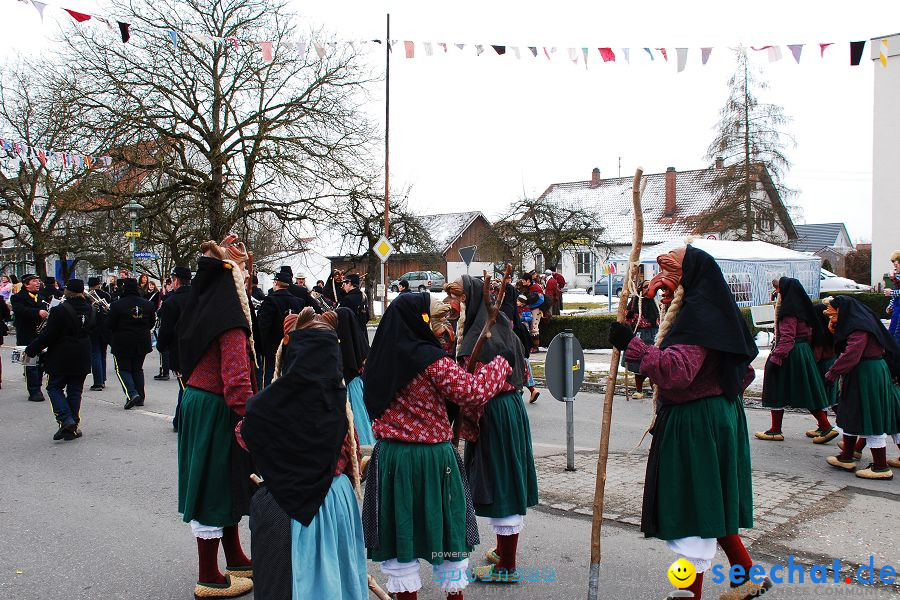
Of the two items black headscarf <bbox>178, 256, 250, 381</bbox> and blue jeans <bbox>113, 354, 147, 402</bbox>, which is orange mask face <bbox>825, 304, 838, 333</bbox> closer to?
black headscarf <bbox>178, 256, 250, 381</bbox>

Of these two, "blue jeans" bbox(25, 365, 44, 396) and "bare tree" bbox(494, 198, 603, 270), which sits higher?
"bare tree" bbox(494, 198, 603, 270)

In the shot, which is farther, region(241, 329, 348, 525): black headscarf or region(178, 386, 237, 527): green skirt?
region(178, 386, 237, 527): green skirt

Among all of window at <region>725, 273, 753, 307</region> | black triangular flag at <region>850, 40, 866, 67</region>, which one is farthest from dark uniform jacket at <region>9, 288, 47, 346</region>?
window at <region>725, 273, 753, 307</region>

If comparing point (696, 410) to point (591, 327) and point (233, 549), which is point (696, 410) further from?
point (591, 327)

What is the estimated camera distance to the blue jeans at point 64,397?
8.84 meters

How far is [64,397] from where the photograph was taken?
29.5 ft

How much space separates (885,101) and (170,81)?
27857mm

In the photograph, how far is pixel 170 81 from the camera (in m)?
21.5

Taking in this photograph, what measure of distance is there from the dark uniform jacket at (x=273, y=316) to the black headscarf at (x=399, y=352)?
4.39 meters

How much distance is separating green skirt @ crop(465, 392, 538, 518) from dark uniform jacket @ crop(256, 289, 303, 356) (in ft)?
12.7

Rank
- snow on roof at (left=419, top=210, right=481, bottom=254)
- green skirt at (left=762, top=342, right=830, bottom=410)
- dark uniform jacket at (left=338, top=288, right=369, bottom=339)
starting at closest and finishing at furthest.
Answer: green skirt at (left=762, top=342, right=830, bottom=410), dark uniform jacket at (left=338, top=288, right=369, bottom=339), snow on roof at (left=419, top=210, right=481, bottom=254)

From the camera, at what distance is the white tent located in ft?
81.0

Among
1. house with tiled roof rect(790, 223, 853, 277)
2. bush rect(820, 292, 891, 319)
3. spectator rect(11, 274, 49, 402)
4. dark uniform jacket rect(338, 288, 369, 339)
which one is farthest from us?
house with tiled roof rect(790, 223, 853, 277)

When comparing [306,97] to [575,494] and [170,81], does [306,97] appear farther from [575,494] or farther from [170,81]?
[575,494]
